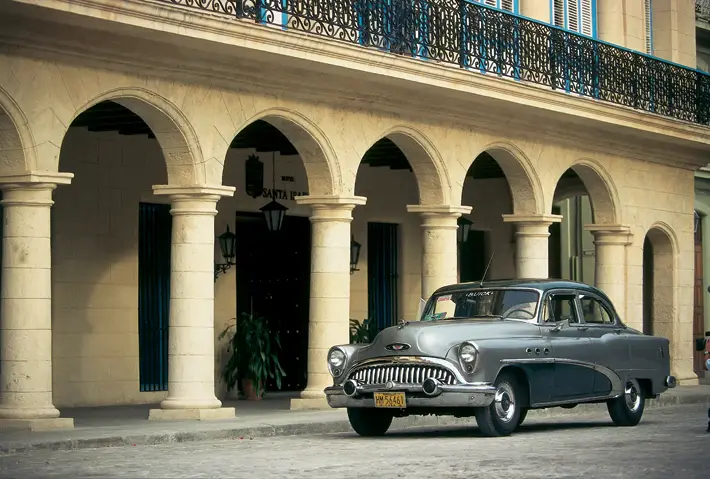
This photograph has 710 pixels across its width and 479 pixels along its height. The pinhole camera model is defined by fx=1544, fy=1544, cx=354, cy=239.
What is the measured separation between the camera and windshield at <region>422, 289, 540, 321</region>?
15945 mm

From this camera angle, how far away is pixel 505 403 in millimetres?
15117

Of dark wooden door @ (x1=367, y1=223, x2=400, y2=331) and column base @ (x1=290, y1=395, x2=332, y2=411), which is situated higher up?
dark wooden door @ (x1=367, y1=223, x2=400, y2=331)

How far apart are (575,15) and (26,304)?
44.2ft

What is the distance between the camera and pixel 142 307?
2202 centimetres

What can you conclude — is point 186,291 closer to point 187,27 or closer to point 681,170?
point 187,27

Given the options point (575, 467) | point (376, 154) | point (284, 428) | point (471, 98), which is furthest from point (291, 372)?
point (575, 467)

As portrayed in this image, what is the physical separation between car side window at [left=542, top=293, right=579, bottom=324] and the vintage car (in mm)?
15

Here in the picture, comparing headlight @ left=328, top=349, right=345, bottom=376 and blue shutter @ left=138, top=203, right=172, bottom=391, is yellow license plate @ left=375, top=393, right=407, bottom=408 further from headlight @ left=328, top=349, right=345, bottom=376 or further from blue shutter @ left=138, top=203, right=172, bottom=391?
blue shutter @ left=138, top=203, right=172, bottom=391

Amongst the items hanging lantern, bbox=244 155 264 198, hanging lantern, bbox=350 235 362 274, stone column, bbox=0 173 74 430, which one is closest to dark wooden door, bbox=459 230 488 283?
hanging lantern, bbox=350 235 362 274

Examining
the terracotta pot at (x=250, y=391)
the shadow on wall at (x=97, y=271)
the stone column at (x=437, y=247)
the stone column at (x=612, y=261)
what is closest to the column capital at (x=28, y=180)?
the shadow on wall at (x=97, y=271)

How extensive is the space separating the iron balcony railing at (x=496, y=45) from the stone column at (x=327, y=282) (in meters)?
2.22

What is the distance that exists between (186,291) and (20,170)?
2866mm

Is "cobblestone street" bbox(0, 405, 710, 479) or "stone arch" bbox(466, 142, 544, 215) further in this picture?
"stone arch" bbox(466, 142, 544, 215)

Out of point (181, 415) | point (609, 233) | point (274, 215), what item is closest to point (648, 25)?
point (609, 233)
